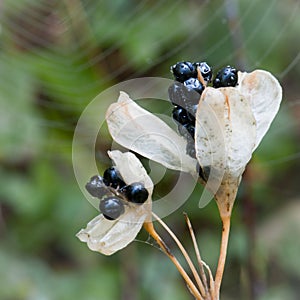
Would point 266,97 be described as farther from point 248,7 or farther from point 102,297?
point 248,7

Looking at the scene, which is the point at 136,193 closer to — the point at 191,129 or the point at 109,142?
the point at 191,129

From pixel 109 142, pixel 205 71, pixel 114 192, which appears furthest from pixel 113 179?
pixel 109 142

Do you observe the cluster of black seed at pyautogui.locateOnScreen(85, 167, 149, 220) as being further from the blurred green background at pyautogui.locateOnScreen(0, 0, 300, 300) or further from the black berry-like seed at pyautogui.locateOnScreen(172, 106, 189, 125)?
the blurred green background at pyautogui.locateOnScreen(0, 0, 300, 300)

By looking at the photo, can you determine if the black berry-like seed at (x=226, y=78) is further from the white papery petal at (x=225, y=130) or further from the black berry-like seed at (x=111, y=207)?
the black berry-like seed at (x=111, y=207)

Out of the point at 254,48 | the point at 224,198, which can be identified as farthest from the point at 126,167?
the point at 254,48

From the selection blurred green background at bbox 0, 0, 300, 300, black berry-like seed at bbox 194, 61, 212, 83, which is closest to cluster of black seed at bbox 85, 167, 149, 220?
black berry-like seed at bbox 194, 61, 212, 83

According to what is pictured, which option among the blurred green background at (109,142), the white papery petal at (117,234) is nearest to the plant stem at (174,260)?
the white papery petal at (117,234)
